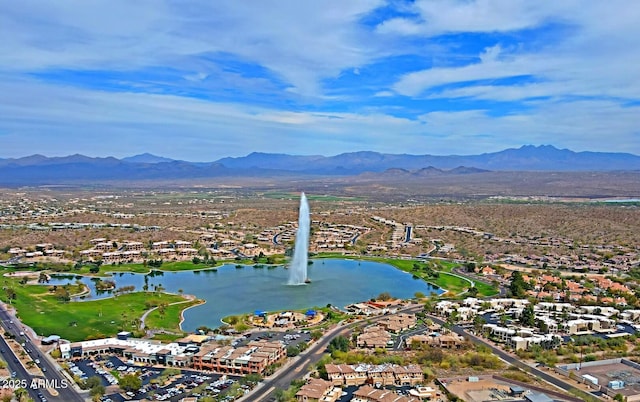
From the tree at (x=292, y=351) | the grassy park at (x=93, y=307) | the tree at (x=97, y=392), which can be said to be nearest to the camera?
the tree at (x=97, y=392)

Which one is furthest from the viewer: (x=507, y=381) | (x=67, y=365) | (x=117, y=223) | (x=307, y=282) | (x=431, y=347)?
(x=117, y=223)

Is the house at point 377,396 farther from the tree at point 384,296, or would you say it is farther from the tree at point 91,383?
the tree at point 384,296

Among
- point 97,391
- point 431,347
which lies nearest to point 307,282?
point 431,347

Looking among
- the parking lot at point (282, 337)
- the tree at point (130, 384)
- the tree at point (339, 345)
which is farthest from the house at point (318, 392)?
the tree at point (130, 384)

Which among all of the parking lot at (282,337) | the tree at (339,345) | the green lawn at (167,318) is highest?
the tree at (339,345)

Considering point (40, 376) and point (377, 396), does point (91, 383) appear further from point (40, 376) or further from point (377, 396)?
point (377, 396)

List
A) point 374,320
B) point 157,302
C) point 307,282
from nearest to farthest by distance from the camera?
point 374,320
point 157,302
point 307,282

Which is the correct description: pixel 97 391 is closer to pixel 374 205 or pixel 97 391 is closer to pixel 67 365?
pixel 67 365
